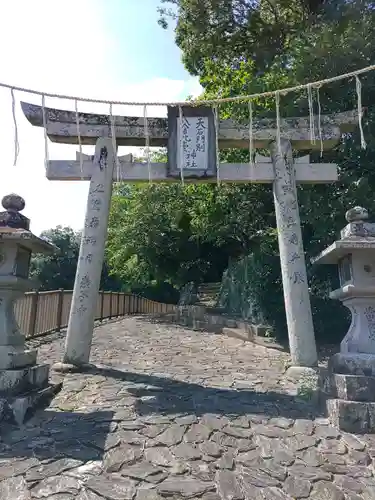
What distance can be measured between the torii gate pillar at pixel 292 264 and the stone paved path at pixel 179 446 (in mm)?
900

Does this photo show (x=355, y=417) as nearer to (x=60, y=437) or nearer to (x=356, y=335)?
(x=356, y=335)

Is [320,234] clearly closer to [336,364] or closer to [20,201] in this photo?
[336,364]

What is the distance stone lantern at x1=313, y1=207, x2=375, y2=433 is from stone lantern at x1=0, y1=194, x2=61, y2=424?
3.90 meters

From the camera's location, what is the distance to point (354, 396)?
5.00 meters

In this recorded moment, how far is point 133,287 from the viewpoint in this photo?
33.3 meters

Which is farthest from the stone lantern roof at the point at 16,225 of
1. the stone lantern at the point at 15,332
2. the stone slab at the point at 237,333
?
the stone slab at the point at 237,333

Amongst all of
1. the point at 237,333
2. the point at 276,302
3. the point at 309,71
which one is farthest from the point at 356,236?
the point at 237,333

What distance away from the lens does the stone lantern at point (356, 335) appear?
498 centimetres

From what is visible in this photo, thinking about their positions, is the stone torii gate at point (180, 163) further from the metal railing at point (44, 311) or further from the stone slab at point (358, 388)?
the stone slab at point (358, 388)

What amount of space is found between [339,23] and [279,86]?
2374mm

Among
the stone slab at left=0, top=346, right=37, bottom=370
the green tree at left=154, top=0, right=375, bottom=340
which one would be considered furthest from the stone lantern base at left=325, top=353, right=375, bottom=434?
the green tree at left=154, top=0, right=375, bottom=340

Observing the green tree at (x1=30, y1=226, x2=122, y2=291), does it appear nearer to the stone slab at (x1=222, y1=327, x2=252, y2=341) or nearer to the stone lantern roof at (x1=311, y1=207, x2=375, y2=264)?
the stone slab at (x1=222, y1=327, x2=252, y2=341)

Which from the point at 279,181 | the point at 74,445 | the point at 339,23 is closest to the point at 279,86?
the point at 339,23

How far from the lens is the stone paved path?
3.87 meters
